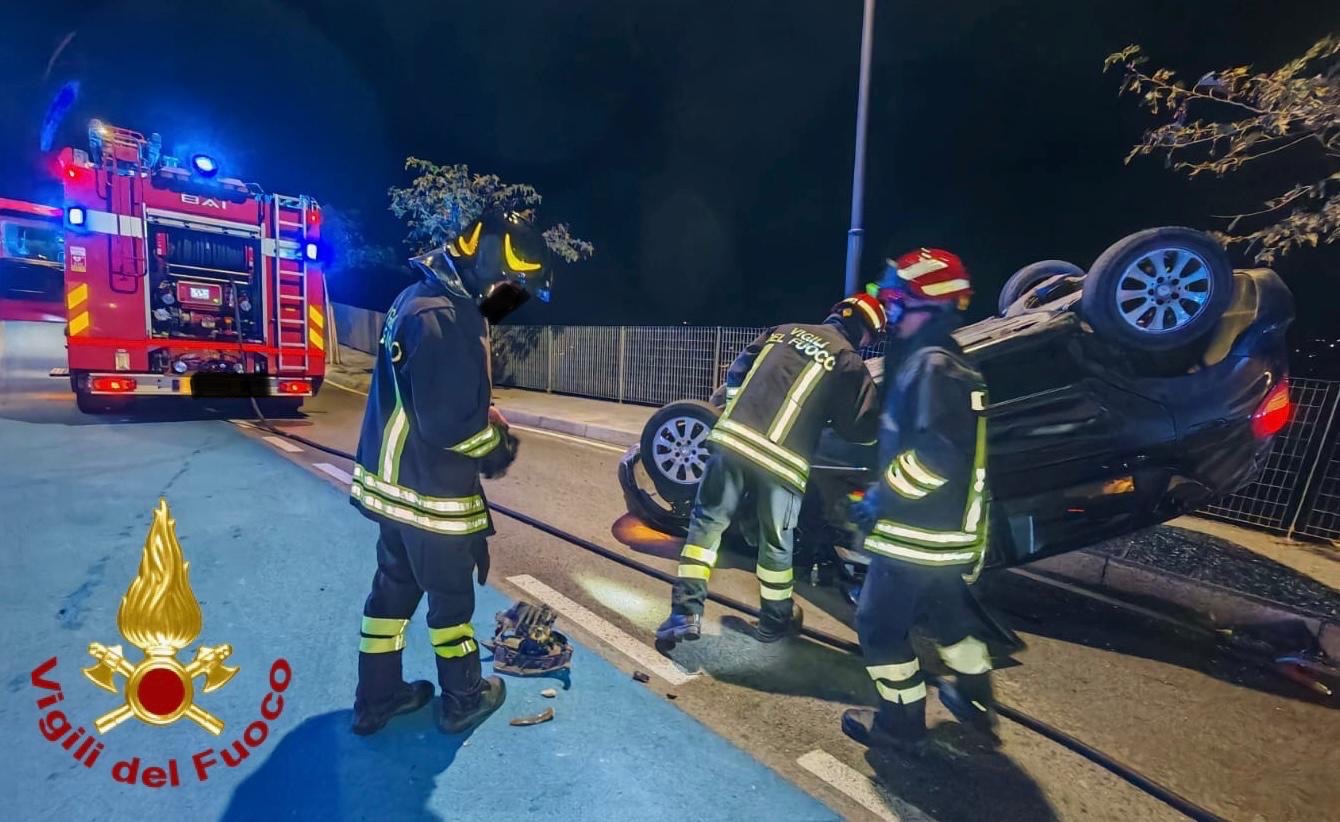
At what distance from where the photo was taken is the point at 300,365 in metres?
9.44

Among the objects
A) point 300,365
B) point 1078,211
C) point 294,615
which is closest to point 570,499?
point 294,615

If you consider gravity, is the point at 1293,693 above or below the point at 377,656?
below

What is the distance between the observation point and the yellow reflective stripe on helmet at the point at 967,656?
103 inches

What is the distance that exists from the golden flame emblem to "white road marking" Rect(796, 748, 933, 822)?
A: 84.1 inches

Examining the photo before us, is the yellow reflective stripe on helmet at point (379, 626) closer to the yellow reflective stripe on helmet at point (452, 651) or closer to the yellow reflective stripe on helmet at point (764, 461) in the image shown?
the yellow reflective stripe on helmet at point (452, 651)

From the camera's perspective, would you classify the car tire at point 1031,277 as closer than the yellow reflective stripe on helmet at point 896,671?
No

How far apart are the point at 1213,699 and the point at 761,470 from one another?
7.67ft

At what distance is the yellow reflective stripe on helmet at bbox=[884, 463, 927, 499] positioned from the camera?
239 cm

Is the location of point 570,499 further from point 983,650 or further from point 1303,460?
point 1303,460

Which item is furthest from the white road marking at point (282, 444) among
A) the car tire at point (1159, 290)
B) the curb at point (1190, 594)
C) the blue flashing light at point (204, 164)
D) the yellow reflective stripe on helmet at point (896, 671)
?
the car tire at point (1159, 290)

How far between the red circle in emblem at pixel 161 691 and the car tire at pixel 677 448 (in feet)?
10.1

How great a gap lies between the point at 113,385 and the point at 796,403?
897cm

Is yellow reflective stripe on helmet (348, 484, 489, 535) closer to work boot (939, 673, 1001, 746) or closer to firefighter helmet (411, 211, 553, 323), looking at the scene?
firefighter helmet (411, 211, 553, 323)

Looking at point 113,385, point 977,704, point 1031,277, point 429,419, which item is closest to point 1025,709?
point 977,704
